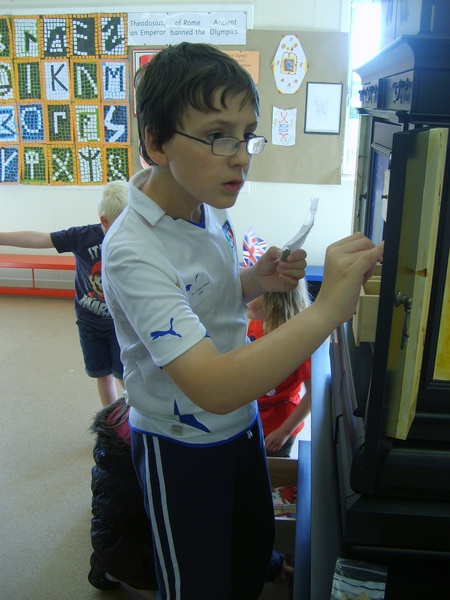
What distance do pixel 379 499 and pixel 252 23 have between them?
11.9 ft

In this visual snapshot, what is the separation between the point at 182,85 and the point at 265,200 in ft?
10.9

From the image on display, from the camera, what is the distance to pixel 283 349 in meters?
0.80

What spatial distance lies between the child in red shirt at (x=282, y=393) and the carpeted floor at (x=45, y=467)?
44 cm

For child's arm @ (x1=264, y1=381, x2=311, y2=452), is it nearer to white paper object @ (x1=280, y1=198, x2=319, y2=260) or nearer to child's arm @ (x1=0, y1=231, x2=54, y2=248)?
white paper object @ (x1=280, y1=198, x2=319, y2=260)

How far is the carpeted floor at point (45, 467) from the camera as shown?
1844mm

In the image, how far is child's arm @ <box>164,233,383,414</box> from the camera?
31.4 inches

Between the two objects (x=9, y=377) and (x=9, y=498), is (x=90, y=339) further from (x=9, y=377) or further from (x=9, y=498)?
(x=9, y=377)

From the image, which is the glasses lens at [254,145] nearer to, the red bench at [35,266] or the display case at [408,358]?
the display case at [408,358]

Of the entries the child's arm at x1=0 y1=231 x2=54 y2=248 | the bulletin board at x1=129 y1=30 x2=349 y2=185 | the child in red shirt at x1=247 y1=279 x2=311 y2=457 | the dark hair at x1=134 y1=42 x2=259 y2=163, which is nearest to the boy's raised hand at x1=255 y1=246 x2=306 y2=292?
the dark hair at x1=134 y1=42 x2=259 y2=163

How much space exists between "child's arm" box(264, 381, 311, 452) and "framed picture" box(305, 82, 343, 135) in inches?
100

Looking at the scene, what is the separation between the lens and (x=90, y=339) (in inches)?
97.8

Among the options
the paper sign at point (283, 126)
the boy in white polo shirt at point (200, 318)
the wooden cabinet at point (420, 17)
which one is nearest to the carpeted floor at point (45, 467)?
the boy in white polo shirt at point (200, 318)

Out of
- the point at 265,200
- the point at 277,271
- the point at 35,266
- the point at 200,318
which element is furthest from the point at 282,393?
the point at 35,266

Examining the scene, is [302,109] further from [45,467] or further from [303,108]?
[45,467]
